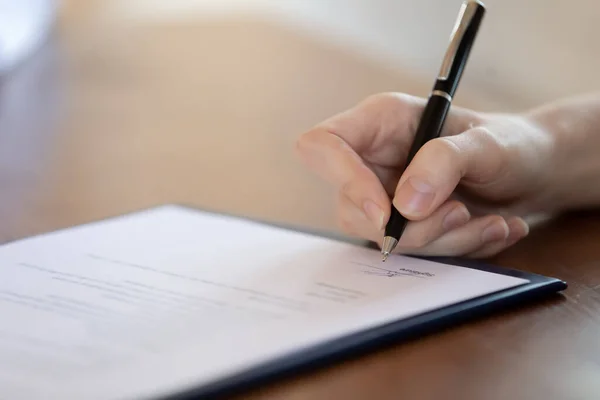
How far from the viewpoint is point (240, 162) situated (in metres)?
0.82

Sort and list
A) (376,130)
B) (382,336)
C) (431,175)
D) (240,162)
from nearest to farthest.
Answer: (382,336) < (431,175) < (376,130) < (240,162)

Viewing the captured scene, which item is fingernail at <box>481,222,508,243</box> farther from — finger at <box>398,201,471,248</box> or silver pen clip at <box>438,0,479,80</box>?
silver pen clip at <box>438,0,479,80</box>

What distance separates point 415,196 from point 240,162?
0.36 m

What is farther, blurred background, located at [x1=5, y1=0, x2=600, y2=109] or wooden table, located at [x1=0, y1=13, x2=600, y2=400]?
blurred background, located at [x1=5, y1=0, x2=600, y2=109]

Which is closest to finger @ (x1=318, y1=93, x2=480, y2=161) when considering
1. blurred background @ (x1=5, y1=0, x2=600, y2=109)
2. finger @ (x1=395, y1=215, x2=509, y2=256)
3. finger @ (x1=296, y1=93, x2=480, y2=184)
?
finger @ (x1=296, y1=93, x2=480, y2=184)

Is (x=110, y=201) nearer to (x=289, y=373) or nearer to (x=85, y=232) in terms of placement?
(x=85, y=232)

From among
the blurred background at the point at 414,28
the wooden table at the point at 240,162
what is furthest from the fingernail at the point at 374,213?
the blurred background at the point at 414,28

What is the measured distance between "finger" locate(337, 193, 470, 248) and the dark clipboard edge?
4cm

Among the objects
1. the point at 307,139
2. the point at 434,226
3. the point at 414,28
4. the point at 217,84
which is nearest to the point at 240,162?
the point at 307,139

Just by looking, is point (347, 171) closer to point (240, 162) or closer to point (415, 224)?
point (415, 224)

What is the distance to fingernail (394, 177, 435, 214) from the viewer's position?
0.49 metres

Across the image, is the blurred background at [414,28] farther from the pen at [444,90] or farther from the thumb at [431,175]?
the thumb at [431,175]

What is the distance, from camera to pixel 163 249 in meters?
0.51
